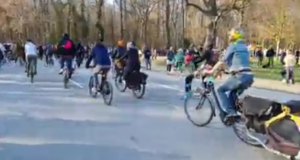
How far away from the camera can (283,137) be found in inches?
268

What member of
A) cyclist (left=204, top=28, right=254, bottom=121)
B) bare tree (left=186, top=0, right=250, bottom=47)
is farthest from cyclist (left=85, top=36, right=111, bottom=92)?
bare tree (left=186, top=0, right=250, bottom=47)

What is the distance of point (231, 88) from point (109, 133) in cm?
227

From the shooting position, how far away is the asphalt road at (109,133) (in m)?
7.71

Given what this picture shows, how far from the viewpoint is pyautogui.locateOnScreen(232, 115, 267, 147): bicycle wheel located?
829cm

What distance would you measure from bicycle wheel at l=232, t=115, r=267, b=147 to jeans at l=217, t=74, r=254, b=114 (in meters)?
0.26

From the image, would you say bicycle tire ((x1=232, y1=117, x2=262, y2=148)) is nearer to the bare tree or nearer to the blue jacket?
the blue jacket

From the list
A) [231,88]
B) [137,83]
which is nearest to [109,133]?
[231,88]

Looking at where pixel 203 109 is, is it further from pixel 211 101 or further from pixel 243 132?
pixel 243 132

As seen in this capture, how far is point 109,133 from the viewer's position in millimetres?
9352

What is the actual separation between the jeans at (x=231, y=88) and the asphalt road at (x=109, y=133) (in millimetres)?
531

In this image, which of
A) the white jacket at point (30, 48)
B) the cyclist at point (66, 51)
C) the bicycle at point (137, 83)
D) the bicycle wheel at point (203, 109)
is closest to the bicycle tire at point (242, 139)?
the bicycle wheel at point (203, 109)

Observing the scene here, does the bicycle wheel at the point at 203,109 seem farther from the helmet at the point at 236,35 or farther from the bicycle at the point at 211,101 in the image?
the helmet at the point at 236,35

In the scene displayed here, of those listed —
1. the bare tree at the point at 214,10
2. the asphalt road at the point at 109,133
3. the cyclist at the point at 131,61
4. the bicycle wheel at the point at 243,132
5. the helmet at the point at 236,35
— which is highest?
the bare tree at the point at 214,10

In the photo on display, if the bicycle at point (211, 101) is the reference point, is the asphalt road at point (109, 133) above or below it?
below
